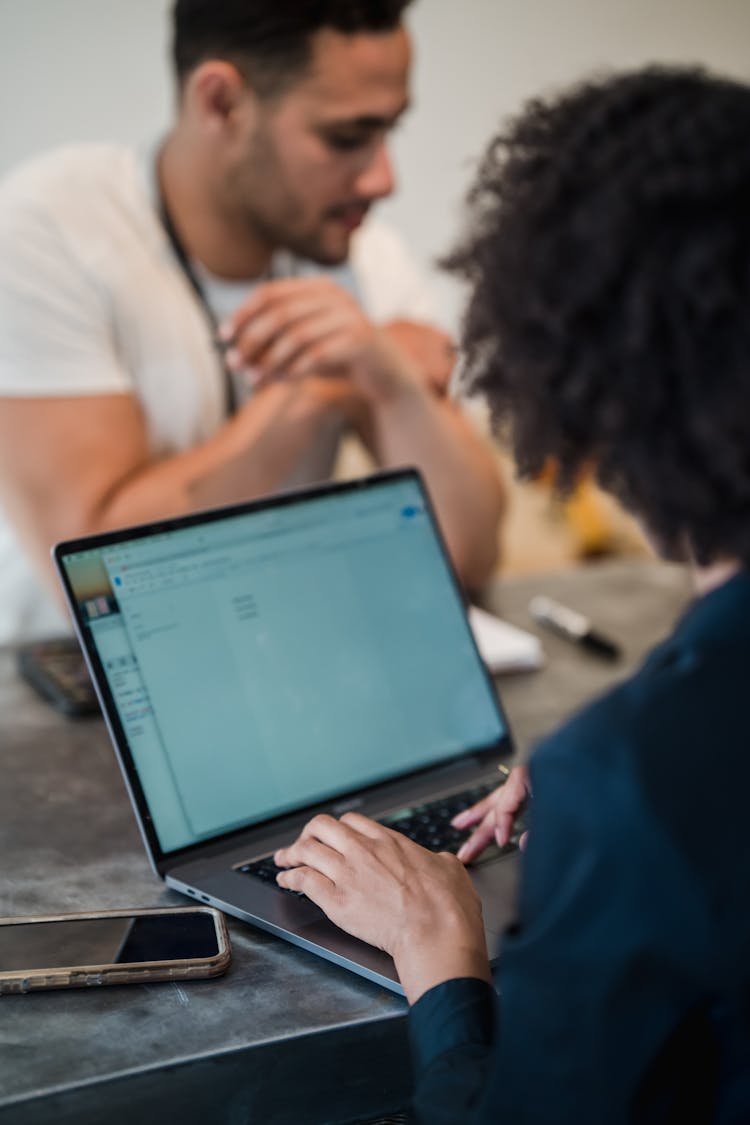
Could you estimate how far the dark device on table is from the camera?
1188 millimetres

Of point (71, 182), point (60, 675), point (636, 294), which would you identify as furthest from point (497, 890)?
point (71, 182)

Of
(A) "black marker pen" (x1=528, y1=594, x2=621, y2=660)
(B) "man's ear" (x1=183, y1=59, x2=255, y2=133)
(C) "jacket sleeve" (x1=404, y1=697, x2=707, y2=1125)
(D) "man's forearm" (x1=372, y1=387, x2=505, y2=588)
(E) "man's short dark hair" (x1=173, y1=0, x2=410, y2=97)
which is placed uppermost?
(E) "man's short dark hair" (x1=173, y1=0, x2=410, y2=97)

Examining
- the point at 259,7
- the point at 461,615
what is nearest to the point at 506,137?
the point at 461,615

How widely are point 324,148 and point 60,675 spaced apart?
760mm

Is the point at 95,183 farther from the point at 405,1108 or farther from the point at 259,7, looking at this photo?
the point at 405,1108

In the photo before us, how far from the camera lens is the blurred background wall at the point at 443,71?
263cm

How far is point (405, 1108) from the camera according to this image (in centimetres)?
75

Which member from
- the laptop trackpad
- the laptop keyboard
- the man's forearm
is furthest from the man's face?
the laptop trackpad

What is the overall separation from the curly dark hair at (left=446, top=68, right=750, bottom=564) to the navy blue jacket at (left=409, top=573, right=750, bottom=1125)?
0.07m

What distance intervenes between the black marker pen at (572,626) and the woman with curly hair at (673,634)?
0.78 m

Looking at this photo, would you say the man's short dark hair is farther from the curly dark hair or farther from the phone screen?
the phone screen

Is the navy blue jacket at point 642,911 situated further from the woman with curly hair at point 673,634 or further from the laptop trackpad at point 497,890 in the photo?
the laptop trackpad at point 497,890

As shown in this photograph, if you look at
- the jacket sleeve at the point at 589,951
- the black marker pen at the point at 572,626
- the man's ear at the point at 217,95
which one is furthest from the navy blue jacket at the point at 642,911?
the man's ear at the point at 217,95

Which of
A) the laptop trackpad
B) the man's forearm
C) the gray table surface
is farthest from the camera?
the man's forearm
